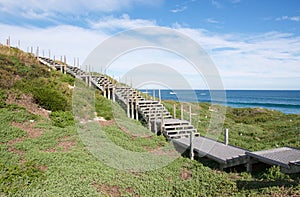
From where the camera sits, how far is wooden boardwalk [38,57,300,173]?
7.89m

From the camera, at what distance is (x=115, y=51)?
413 inches

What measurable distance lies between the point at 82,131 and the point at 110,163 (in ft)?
11.9

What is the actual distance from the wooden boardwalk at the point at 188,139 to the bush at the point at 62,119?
155 inches

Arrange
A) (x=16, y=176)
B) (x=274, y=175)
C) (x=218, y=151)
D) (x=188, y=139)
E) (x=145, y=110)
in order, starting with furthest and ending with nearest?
1. (x=145, y=110)
2. (x=188, y=139)
3. (x=218, y=151)
4. (x=274, y=175)
5. (x=16, y=176)

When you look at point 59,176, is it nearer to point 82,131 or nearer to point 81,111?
point 82,131

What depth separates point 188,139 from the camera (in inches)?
455

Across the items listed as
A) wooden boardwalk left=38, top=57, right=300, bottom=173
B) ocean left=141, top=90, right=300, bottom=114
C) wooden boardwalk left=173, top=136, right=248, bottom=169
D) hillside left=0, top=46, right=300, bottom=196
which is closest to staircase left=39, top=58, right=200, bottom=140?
wooden boardwalk left=38, top=57, right=300, bottom=173

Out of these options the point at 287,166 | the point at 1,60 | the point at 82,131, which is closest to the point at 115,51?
the point at 82,131

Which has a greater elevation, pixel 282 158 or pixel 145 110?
pixel 145 110

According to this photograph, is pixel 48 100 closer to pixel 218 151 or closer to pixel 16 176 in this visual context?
pixel 16 176

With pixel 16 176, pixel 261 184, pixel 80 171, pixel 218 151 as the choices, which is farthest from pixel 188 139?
pixel 16 176

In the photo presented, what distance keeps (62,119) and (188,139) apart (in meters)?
6.27

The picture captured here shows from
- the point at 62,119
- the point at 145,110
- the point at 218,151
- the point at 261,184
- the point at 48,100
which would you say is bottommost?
the point at 261,184

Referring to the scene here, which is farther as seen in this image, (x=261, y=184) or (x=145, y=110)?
(x=145, y=110)
